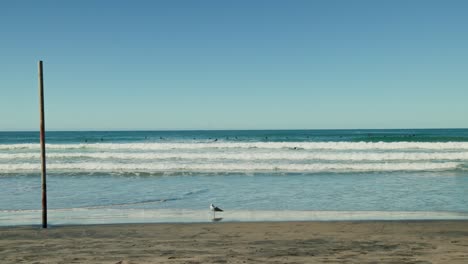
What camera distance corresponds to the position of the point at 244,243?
7629 millimetres

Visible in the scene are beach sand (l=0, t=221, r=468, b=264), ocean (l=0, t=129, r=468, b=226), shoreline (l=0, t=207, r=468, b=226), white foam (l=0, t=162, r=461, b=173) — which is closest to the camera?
beach sand (l=0, t=221, r=468, b=264)

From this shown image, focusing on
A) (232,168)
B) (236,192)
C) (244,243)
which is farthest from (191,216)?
(232,168)

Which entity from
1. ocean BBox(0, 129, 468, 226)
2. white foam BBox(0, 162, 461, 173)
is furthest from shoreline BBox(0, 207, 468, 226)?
white foam BBox(0, 162, 461, 173)

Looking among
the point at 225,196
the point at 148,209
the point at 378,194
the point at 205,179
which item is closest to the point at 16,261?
the point at 148,209

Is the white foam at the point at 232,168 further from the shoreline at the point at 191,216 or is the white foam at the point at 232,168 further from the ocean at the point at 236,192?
the shoreline at the point at 191,216

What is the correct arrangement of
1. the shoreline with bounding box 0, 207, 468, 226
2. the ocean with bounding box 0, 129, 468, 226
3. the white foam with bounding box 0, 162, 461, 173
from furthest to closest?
the white foam with bounding box 0, 162, 461, 173
the ocean with bounding box 0, 129, 468, 226
the shoreline with bounding box 0, 207, 468, 226

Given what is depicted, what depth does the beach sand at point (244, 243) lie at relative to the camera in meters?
6.65

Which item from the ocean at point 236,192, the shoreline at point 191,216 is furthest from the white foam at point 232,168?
the shoreline at point 191,216

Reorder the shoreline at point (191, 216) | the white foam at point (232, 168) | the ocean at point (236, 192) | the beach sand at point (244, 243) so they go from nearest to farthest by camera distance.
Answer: the beach sand at point (244, 243) < the shoreline at point (191, 216) < the ocean at point (236, 192) < the white foam at point (232, 168)

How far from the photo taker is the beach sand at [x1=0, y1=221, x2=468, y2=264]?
21.8 feet

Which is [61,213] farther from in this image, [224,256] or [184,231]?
[224,256]

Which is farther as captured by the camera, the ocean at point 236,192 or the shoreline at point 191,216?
Answer: the ocean at point 236,192

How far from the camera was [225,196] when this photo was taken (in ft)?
44.9

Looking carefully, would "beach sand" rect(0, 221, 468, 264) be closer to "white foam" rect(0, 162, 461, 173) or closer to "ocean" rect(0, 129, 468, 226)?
"ocean" rect(0, 129, 468, 226)
